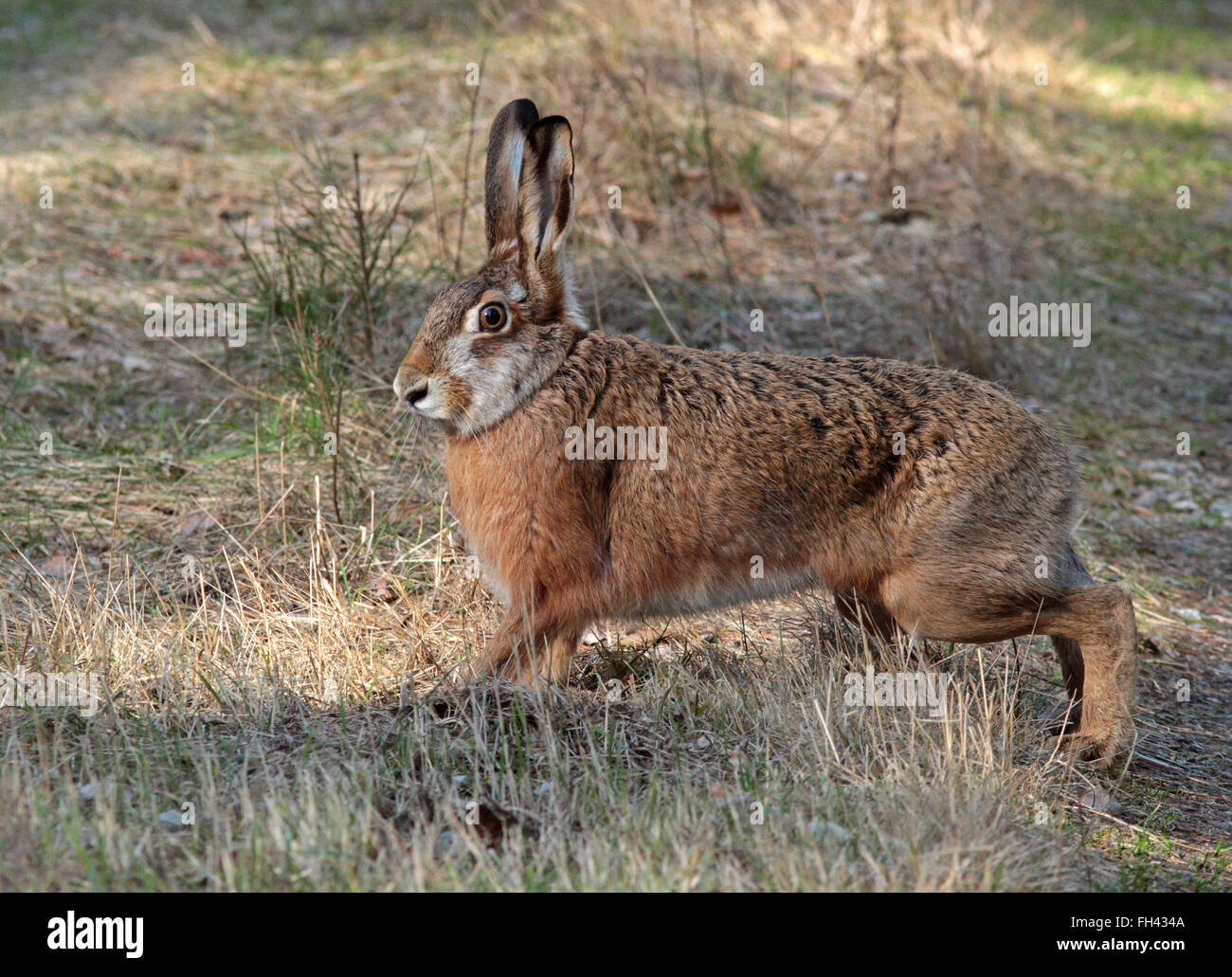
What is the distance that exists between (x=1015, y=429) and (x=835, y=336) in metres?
2.94

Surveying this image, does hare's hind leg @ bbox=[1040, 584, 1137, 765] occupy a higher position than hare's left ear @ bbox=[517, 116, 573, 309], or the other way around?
hare's left ear @ bbox=[517, 116, 573, 309]

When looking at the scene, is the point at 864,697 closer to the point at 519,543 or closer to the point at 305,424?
the point at 519,543

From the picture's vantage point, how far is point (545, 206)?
14.2ft

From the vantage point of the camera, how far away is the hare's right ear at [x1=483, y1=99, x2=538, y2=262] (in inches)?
167

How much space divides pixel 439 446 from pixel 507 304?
1682mm

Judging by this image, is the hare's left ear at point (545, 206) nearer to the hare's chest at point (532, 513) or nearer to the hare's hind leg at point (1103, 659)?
the hare's chest at point (532, 513)

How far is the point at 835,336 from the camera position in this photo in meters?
7.22

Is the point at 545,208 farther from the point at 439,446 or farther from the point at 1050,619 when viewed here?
the point at 1050,619

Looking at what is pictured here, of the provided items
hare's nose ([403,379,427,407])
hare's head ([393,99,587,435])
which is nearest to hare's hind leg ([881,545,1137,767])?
hare's head ([393,99,587,435])

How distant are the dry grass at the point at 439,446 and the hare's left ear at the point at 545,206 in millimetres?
1288

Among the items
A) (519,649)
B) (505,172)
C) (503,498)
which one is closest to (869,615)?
(519,649)

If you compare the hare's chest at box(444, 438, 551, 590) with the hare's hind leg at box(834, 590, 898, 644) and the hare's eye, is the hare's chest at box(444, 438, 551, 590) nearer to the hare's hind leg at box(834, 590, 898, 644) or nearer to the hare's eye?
the hare's eye
